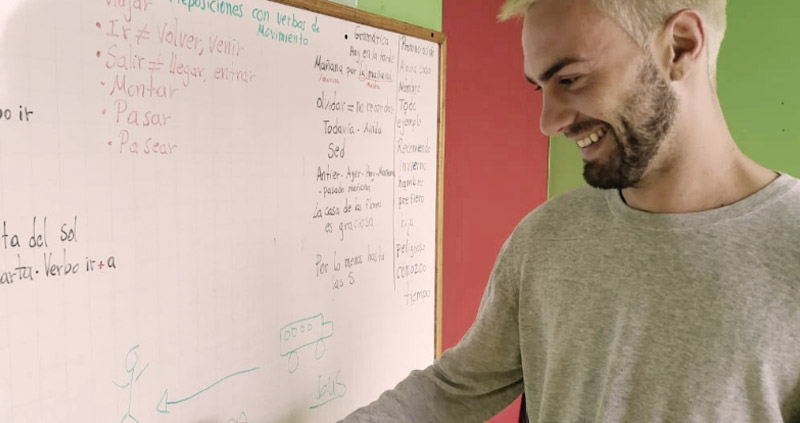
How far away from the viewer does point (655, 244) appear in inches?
42.1

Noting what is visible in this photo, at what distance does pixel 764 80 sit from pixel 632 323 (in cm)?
159

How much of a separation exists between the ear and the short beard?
0.03 meters

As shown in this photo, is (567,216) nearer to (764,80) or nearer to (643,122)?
(643,122)

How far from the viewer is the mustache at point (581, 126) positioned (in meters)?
1.09

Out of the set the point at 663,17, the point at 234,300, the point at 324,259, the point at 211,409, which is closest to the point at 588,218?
the point at 663,17

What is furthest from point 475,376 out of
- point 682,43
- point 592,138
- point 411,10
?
point 411,10

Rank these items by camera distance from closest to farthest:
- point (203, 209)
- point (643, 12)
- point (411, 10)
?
point (643, 12) → point (203, 209) → point (411, 10)

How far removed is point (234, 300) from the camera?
1229mm

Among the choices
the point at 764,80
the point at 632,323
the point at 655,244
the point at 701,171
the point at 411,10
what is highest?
the point at 411,10

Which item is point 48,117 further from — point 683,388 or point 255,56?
point 683,388

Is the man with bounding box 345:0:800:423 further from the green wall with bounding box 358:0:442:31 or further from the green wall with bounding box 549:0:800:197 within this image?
the green wall with bounding box 549:0:800:197

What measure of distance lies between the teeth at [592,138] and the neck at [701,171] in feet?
0.33

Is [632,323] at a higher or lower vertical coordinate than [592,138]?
lower

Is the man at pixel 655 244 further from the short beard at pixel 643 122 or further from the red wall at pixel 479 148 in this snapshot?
the red wall at pixel 479 148
